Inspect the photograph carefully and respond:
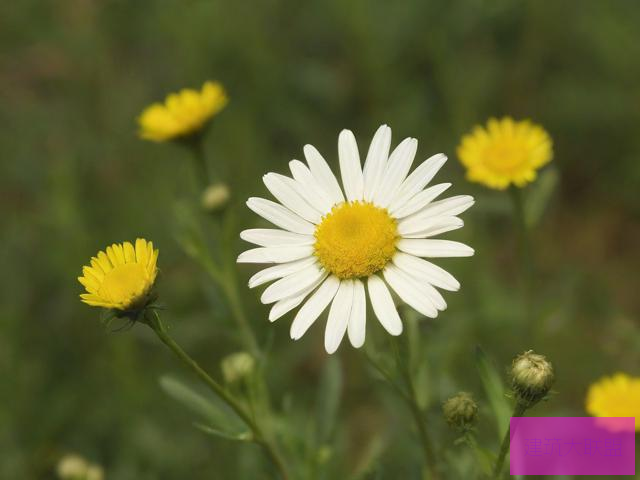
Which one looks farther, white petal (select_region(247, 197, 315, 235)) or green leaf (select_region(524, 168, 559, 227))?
green leaf (select_region(524, 168, 559, 227))

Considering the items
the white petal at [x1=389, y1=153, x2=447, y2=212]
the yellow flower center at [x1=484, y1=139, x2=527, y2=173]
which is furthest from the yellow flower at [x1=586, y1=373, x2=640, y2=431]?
the white petal at [x1=389, y1=153, x2=447, y2=212]

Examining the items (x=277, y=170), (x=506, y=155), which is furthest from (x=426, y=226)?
(x=277, y=170)

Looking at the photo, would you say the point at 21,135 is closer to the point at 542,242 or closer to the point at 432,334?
Result: the point at 432,334

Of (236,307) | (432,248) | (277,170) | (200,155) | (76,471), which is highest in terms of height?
(277,170)

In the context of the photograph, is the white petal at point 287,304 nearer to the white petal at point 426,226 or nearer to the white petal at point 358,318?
the white petal at point 358,318

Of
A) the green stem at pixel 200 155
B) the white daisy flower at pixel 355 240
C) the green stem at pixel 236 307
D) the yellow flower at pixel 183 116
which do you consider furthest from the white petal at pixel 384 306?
the yellow flower at pixel 183 116

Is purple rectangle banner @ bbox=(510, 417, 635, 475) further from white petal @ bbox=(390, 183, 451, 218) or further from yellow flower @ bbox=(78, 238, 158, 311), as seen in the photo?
yellow flower @ bbox=(78, 238, 158, 311)

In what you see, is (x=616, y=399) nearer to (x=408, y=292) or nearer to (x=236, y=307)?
(x=408, y=292)
